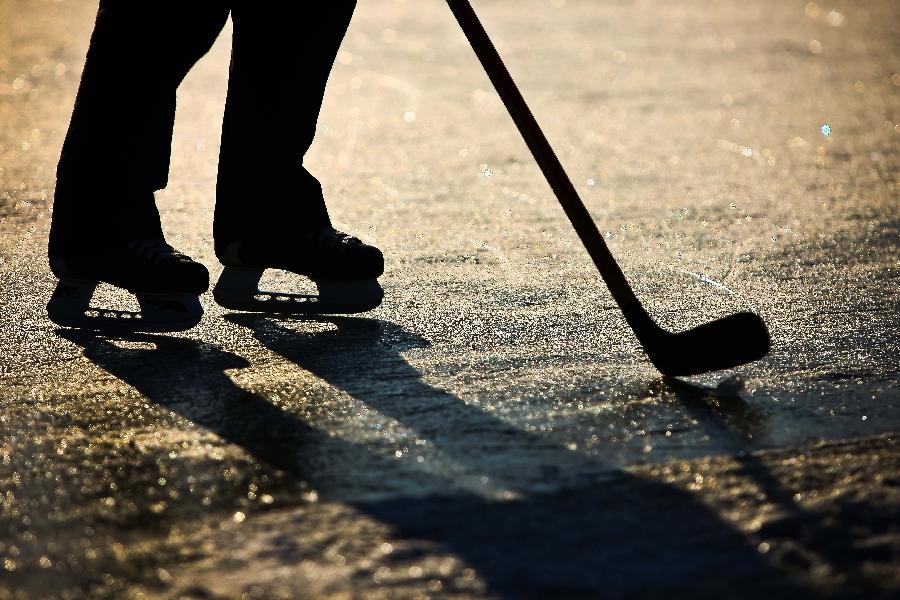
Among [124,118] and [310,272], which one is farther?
[310,272]

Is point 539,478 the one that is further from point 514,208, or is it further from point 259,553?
point 514,208

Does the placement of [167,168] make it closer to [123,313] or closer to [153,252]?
[153,252]

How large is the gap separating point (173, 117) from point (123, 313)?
463mm

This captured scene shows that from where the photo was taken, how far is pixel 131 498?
7.39 feet

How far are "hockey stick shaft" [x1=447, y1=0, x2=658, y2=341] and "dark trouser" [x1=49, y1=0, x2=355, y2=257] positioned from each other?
0.49 m

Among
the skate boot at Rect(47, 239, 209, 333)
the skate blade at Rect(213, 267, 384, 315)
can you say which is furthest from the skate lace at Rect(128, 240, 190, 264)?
the skate blade at Rect(213, 267, 384, 315)

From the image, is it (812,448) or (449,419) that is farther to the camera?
(449,419)

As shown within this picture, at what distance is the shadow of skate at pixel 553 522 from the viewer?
1950 mm

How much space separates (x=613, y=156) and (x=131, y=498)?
401 cm

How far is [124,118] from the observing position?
3301 millimetres

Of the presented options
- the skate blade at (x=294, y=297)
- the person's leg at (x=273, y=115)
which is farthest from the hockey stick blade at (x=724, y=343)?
the person's leg at (x=273, y=115)

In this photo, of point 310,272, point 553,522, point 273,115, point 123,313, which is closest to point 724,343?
point 553,522

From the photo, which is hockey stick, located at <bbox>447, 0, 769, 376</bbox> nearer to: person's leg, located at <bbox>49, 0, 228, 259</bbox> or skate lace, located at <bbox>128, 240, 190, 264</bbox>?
person's leg, located at <bbox>49, 0, 228, 259</bbox>

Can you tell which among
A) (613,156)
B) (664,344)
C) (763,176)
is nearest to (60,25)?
(613,156)
